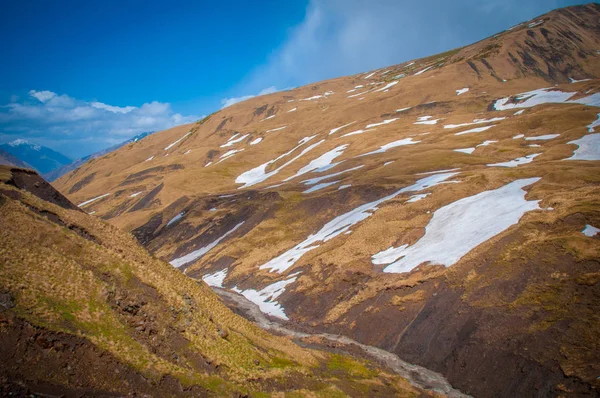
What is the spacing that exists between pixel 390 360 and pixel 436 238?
16.2 meters

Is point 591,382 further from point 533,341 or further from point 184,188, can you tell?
point 184,188

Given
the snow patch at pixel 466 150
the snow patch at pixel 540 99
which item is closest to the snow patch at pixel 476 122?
the snow patch at pixel 540 99

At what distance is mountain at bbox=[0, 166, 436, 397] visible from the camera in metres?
14.3

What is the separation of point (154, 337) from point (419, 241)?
104 ft

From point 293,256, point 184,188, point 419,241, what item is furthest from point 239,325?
point 184,188

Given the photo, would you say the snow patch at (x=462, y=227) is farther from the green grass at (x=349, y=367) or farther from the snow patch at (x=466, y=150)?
the snow patch at (x=466, y=150)

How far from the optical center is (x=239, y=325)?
91.3ft

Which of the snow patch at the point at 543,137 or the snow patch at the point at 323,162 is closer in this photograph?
the snow patch at the point at 543,137

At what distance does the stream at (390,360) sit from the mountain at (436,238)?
717 millimetres

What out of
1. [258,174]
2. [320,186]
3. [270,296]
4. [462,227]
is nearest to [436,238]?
[462,227]

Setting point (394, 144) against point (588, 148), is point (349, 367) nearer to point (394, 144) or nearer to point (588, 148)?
point (588, 148)

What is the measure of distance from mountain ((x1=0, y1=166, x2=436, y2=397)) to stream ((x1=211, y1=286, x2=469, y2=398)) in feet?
4.01

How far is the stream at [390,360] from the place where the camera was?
25.4 meters

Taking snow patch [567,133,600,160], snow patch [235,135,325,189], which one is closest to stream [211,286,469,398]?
snow patch [567,133,600,160]
